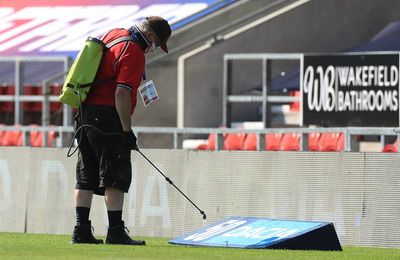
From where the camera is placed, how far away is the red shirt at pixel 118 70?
11562 millimetres

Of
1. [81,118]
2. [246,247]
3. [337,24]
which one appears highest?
[337,24]

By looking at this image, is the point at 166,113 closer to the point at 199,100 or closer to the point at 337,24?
the point at 199,100

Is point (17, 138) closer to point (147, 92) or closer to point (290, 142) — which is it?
point (290, 142)

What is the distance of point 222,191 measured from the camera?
13922mm

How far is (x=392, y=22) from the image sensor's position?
2492cm

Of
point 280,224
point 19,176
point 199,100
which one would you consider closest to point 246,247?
point 280,224

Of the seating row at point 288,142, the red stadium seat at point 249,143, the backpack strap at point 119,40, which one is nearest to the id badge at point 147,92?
the backpack strap at point 119,40

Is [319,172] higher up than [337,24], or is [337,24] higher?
[337,24]

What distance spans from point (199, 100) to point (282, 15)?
6.70 feet

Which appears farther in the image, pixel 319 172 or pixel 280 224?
pixel 319 172

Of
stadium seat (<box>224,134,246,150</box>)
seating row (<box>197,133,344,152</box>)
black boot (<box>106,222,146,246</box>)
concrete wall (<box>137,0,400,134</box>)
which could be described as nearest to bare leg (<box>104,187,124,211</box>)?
black boot (<box>106,222,146,246</box>)

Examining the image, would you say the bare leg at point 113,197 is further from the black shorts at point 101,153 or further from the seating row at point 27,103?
the seating row at point 27,103

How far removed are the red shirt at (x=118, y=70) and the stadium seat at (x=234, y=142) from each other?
662cm

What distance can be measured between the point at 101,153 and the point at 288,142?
648cm
